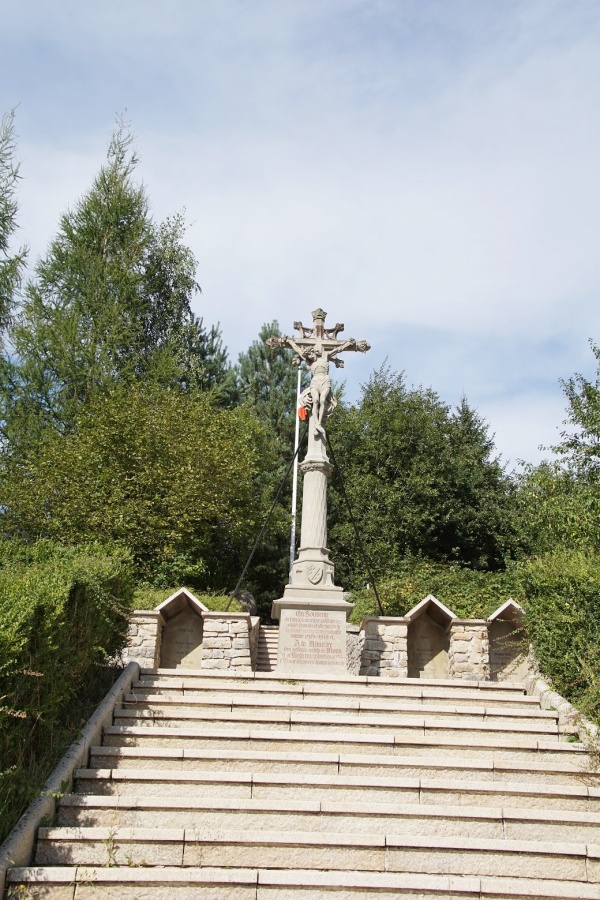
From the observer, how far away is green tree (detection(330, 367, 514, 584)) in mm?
24953

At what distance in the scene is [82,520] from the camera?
18906mm

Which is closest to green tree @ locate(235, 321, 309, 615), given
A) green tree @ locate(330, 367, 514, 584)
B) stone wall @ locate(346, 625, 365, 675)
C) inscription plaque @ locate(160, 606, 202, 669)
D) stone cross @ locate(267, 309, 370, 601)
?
green tree @ locate(330, 367, 514, 584)

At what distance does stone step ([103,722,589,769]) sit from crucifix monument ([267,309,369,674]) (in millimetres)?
3825

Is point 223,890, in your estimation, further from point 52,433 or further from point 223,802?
point 52,433

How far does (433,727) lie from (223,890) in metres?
3.24

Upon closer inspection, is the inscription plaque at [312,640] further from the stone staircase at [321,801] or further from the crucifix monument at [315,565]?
the stone staircase at [321,801]

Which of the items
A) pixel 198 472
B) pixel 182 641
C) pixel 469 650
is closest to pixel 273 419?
pixel 198 472

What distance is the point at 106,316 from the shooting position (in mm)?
24953

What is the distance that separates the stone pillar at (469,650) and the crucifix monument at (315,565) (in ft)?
12.7

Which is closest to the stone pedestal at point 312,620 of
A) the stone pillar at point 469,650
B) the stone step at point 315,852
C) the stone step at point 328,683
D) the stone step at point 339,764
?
the stone step at point 328,683

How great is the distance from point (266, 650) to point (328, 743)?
10.8 metres

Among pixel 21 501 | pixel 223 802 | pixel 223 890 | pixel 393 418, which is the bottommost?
pixel 223 890

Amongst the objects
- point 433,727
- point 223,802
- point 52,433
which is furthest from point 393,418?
point 223,802

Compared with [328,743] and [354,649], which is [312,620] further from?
[354,649]
